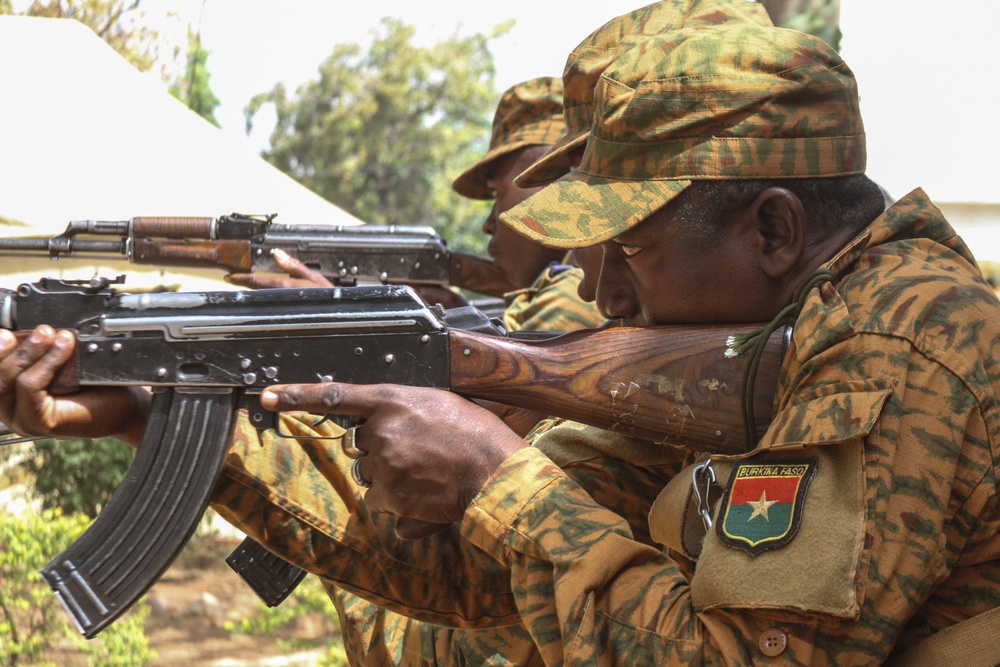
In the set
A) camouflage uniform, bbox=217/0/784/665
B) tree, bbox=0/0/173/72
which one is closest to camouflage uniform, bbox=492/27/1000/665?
camouflage uniform, bbox=217/0/784/665

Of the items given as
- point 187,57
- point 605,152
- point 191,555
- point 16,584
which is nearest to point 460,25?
point 187,57

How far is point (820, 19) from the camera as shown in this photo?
17.6 ft

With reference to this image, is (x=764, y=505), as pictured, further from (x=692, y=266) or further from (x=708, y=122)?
(x=708, y=122)

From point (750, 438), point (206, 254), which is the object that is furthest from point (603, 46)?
point (206, 254)

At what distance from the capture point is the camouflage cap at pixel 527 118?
4949 mm

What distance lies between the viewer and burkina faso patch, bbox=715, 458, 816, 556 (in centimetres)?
182

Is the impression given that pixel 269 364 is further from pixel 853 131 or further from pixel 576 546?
pixel 853 131

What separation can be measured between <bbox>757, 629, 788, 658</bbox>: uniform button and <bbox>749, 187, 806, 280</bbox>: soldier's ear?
2.39 ft

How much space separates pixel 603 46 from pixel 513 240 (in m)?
2.15

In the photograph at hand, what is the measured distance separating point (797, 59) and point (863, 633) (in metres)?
1.09

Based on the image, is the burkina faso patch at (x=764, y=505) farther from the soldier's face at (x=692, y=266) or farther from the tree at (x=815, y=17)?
the tree at (x=815, y=17)

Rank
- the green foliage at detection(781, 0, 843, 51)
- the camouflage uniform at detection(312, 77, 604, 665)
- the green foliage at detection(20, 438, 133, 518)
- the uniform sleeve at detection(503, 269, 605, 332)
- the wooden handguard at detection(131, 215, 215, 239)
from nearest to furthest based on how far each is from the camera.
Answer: the camouflage uniform at detection(312, 77, 604, 665) < the uniform sleeve at detection(503, 269, 605, 332) < the wooden handguard at detection(131, 215, 215, 239) < the green foliage at detection(781, 0, 843, 51) < the green foliage at detection(20, 438, 133, 518)

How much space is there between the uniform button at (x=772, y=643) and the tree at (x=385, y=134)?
57.8 feet

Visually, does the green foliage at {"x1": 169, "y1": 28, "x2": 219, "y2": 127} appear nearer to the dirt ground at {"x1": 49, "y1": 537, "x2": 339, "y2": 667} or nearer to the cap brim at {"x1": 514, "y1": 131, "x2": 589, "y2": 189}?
the dirt ground at {"x1": 49, "y1": 537, "x2": 339, "y2": 667}
